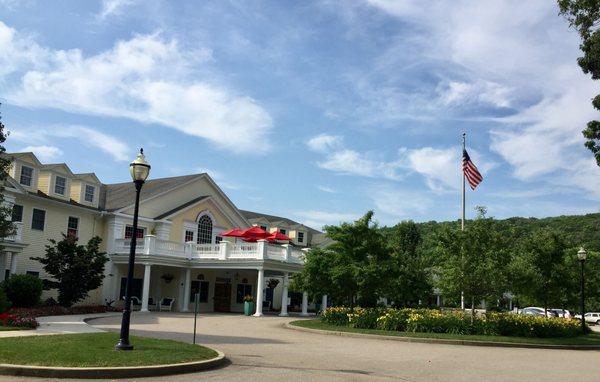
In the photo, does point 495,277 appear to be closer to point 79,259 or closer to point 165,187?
point 79,259

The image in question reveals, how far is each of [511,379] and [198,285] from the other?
97.5ft

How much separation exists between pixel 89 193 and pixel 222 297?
37.4 ft

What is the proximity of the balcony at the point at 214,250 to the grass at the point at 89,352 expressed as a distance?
19658mm

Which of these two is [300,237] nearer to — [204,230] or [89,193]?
[204,230]

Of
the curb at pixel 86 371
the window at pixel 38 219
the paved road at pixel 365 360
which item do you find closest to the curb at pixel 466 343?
the paved road at pixel 365 360

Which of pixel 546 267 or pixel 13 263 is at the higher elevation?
pixel 546 267

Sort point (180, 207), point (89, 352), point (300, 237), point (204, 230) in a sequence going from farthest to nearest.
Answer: point (300, 237), point (204, 230), point (180, 207), point (89, 352)

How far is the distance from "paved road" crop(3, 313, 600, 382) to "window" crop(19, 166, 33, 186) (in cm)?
1388

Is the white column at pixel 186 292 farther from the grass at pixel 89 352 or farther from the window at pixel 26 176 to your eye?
the grass at pixel 89 352

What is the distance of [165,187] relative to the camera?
39.4m

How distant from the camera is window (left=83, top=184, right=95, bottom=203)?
3541 centimetres

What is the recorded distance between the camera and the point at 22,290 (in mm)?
26516

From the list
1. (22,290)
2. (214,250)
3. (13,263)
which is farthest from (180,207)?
(22,290)

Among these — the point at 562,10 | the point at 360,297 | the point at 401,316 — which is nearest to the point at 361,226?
the point at 360,297
